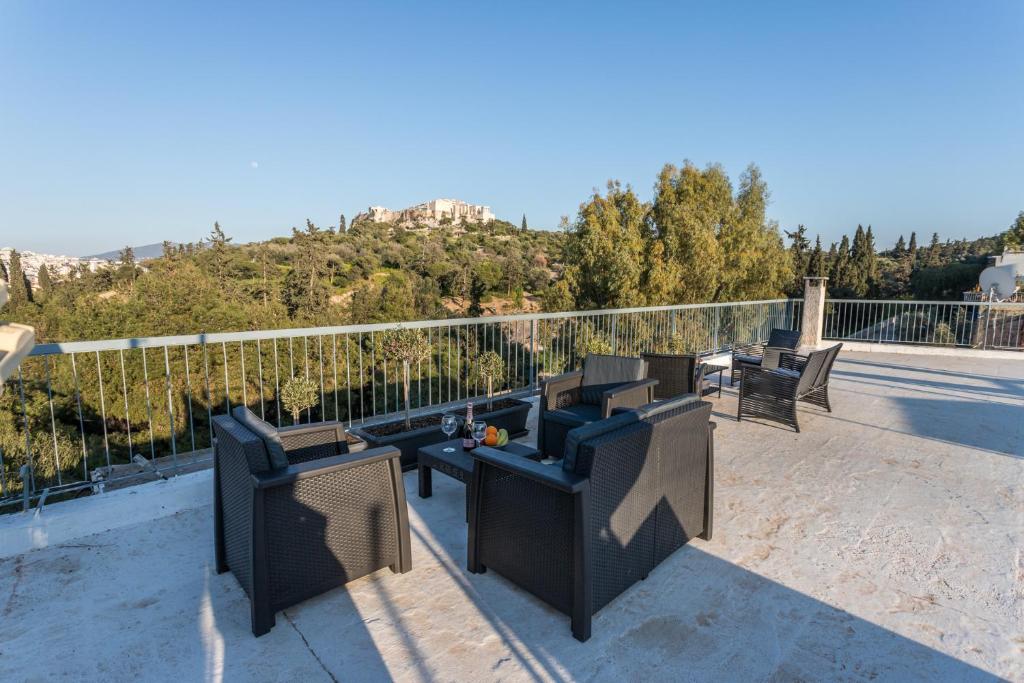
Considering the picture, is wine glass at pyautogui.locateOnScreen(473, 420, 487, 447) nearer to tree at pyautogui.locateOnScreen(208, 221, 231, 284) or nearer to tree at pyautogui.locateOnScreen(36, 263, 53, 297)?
tree at pyautogui.locateOnScreen(208, 221, 231, 284)

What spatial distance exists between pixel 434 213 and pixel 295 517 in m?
65.5

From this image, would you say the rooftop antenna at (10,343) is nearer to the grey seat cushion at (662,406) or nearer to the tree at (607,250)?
the grey seat cushion at (662,406)

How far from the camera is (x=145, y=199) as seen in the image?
2375 centimetres

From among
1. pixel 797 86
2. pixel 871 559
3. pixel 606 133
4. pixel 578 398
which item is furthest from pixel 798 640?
pixel 606 133

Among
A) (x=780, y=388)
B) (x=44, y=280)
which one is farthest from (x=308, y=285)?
(x=780, y=388)

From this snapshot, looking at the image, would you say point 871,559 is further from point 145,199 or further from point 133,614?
point 145,199

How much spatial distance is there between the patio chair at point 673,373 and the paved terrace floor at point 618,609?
1486 millimetres

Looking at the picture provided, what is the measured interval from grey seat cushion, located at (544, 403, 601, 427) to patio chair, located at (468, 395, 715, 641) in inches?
43.7

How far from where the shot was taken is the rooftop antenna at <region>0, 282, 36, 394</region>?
0.95 m

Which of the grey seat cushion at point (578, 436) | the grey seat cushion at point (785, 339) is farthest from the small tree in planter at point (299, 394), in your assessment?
the grey seat cushion at point (785, 339)

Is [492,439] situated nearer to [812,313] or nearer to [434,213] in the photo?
[812,313]

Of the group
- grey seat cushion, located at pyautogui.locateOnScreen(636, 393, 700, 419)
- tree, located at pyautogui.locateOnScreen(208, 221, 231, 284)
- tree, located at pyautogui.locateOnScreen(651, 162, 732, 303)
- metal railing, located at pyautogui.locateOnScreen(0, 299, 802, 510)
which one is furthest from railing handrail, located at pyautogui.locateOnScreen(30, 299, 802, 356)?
tree, located at pyautogui.locateOnScreen(208, 221, 231, 284)

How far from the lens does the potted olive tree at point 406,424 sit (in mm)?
3619

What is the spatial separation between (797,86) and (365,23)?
10894 mm
